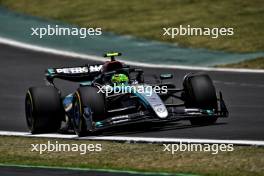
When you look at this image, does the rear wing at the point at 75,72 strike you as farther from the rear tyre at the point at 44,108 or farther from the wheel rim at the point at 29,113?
the rear tyre at the point at 44,108

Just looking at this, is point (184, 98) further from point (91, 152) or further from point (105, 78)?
point (91, 152)

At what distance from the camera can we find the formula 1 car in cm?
1523

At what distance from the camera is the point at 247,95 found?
1958 centimetres

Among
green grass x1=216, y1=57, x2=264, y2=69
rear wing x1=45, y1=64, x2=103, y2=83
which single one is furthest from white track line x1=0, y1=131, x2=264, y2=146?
green grass x1=216, y1=57, x2=264, y2=69

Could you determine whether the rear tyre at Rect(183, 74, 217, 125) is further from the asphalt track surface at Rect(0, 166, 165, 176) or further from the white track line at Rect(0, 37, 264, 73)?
the white track line at Rect(0, 37, 264, 73)

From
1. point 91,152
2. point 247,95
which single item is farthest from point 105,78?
point 247,95

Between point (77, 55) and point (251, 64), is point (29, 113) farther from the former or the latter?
point (77, 55)

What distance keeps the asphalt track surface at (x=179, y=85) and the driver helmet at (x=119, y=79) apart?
1.35 feet

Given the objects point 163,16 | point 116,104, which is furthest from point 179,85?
point 163,16

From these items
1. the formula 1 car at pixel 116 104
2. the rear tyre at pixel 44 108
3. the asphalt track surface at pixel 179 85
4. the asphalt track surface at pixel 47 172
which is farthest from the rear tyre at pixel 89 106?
the asphalt track surface at pixel 47 172

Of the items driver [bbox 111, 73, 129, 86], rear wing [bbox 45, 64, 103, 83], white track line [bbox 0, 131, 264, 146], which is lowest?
white track line [bbox 0, 131, 264, 146]

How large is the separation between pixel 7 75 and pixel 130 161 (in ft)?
36.9

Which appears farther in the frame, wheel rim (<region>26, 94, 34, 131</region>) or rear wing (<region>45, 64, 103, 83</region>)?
rear wing (<region>45, 64, 103, 83</region>)

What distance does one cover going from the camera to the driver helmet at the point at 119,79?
16.1 metres
